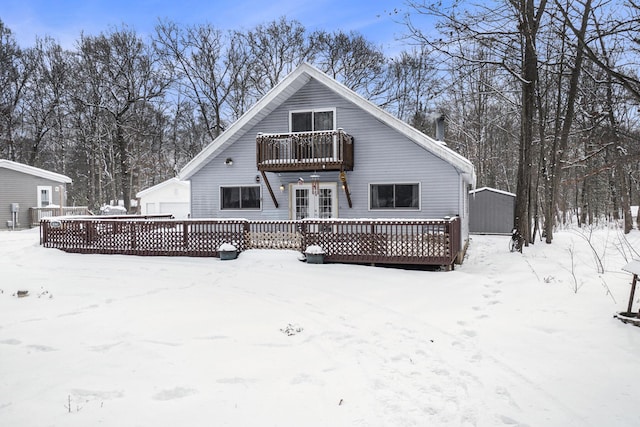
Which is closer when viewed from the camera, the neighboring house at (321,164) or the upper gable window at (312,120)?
the neighboring house at (321,164)

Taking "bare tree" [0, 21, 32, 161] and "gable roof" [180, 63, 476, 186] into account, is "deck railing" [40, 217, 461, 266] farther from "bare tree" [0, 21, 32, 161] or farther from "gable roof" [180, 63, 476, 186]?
"bare tree" [0, 21, 32, 161]

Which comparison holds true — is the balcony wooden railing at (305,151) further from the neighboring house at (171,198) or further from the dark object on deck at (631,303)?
the neighboring house at (171,198)

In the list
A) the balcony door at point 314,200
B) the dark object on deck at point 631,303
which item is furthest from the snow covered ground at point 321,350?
the balcony door at point 314,200

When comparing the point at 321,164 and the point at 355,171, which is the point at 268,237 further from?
the point at 355,171

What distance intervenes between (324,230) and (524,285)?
4.82 metres

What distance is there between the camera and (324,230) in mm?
10875

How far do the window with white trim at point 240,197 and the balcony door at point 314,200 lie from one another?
1.39m

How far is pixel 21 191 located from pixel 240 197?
15.6 meters

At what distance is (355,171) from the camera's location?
14.0 m

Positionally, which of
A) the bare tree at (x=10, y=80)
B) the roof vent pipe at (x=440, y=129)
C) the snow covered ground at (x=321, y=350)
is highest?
the bare tree at (x=10, y=80)

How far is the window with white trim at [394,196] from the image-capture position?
13453mm

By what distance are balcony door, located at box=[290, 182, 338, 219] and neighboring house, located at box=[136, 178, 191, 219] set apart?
37.6 feet

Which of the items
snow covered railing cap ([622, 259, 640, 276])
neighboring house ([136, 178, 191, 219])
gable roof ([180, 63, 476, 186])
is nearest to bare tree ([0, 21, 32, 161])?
neighboring house ([136, 178, 191, 219])

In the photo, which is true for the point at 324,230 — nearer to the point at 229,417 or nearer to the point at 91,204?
the point at 229,417
